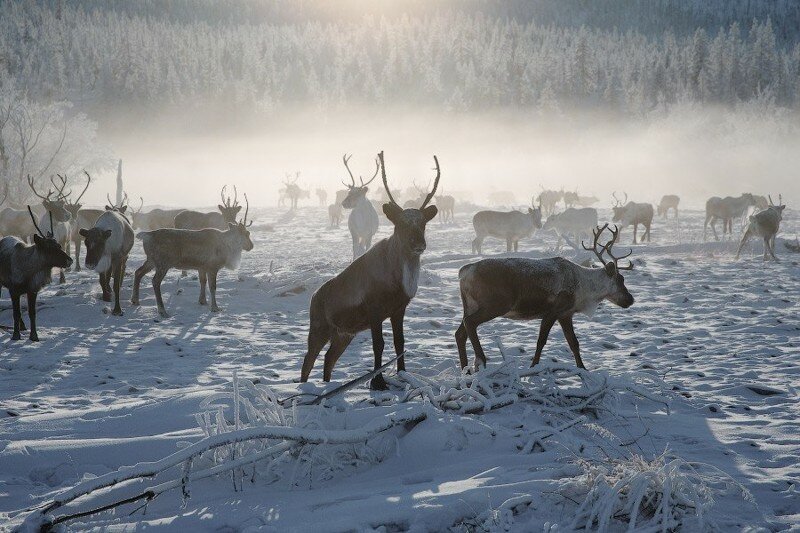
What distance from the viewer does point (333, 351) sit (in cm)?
599

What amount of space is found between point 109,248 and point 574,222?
18.6 metres

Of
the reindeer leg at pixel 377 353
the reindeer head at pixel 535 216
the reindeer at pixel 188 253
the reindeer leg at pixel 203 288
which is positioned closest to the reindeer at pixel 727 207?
the reindeer head at pixel 535 216

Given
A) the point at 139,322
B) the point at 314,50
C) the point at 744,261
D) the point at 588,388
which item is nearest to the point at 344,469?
the point at 588,388

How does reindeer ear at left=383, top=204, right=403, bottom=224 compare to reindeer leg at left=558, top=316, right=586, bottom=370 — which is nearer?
reindeer ear at left=383, top=204, right=403, bottom=224

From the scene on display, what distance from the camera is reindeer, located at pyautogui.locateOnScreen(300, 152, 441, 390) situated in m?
5.42

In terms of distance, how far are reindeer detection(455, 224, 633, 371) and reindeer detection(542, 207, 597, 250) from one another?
59.2ft

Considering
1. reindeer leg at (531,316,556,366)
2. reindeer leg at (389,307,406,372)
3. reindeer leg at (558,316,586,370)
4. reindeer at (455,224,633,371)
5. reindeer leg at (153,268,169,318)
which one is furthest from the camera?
reindeer leg at (153,268,169,318)

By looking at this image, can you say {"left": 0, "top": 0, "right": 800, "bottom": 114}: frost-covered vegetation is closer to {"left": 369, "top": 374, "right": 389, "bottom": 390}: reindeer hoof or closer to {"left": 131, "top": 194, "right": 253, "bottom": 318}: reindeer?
{"left": 131, "top": 194, "right": 253, "bottom": 318}: reindeer

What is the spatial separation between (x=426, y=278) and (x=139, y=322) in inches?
Result: 250

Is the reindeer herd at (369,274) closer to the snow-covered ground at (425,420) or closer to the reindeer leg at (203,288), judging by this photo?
the reindeer leg at (203,288)

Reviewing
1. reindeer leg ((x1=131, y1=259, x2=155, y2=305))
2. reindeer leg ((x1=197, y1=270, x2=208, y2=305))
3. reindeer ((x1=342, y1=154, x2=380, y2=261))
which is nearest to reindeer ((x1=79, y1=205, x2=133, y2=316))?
reindeer leg ((x1=131, y1=259, x2=155, y2=305))

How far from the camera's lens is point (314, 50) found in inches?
5133

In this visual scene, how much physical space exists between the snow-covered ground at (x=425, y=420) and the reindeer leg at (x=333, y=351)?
0.41 m

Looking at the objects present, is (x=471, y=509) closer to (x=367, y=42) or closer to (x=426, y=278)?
(x=426, y=278)
